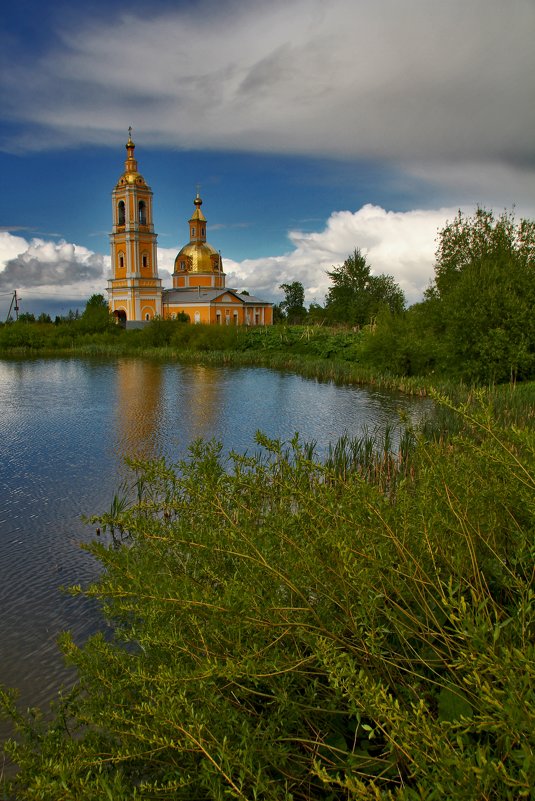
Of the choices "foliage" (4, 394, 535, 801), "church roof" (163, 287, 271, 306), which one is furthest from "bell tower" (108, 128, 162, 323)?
"foliage" (4, 394, 535, 801)

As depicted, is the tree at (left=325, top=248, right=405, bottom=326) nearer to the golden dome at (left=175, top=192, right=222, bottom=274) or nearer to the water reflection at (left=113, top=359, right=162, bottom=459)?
the golden dome at (left=175, top=192, right=222, bottom=274)

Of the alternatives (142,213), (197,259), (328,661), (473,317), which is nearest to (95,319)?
(142,213)

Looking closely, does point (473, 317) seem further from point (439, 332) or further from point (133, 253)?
point (133, 253)

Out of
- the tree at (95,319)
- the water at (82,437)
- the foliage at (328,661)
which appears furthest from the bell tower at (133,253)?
the foliage at (328,661)

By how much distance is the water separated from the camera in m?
5.94

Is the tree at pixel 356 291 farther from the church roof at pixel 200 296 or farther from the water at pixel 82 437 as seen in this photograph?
the water at pixel 82 437

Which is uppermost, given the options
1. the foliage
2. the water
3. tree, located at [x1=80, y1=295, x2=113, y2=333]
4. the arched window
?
the arched window

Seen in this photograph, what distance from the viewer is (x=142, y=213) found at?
66.6m

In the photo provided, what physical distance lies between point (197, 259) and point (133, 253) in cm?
966

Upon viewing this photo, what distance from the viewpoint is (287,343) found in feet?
135

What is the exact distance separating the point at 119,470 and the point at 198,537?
8.90m

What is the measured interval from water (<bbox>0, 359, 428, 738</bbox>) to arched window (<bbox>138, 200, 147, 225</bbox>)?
39.3 meters

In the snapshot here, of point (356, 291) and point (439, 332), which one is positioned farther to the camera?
point (356, 291)

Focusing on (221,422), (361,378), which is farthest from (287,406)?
(361,378)
